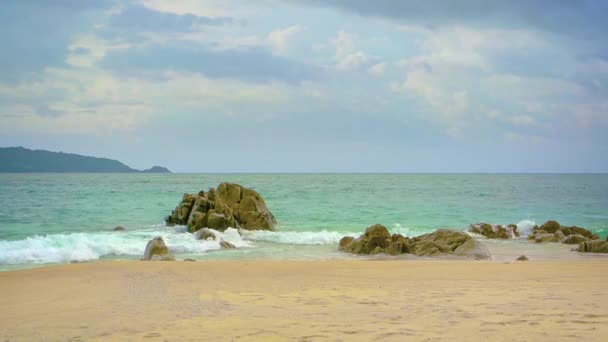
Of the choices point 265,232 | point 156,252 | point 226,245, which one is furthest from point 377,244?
point 265,232

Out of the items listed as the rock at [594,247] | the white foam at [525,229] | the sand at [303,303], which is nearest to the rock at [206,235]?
the sand at [303,303]

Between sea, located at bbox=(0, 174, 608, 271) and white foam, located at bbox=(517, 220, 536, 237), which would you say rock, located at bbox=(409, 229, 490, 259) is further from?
white foam, located at bbox=(517, 220, 536, 237)

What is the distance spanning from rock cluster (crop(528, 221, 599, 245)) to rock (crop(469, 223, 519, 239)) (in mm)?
945

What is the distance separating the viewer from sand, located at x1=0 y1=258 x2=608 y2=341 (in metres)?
6.55

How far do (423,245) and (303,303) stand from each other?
10178 millimetres

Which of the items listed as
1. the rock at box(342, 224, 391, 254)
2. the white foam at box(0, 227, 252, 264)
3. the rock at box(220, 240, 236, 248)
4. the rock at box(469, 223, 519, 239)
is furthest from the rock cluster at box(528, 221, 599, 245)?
the rock at box(220, 240, 236, 248)

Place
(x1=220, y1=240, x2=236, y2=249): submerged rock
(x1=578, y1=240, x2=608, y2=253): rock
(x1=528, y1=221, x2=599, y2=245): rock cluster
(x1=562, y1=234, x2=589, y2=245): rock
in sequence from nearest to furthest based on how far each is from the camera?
(x1=578, y1=240, x2=608, y2=253): rock < (x1=220, y1=240, x2=236, y2=249): submerged rock < (x1=562, y1=234, x2=589, y2=245): rock < (x1=528, y1=221, x2=599, y2=245): rock cluster

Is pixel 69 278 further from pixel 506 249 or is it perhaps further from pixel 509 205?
pixel 509 205

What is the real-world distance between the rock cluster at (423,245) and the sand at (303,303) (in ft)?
13.2

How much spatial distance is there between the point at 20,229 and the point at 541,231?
24477 millimetres

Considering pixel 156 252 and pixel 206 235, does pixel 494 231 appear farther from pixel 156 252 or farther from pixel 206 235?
pixel 156 252

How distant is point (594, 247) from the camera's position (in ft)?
61.1

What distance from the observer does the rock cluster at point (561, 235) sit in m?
21.3

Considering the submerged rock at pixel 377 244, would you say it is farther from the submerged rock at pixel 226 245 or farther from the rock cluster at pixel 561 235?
the rock cluster at pixel 561 235
